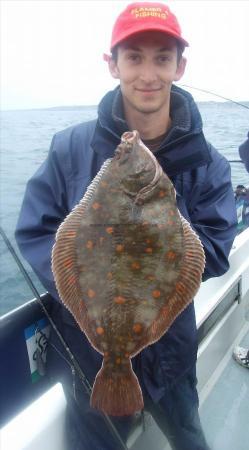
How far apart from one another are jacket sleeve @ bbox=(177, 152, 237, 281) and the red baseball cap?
25.4 inches

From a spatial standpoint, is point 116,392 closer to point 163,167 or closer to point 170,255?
→ point 170,255

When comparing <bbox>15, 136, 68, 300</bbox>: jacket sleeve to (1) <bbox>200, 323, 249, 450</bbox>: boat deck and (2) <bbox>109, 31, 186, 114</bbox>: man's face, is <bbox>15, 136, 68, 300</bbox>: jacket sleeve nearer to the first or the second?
(2) <bbox>109, 31, 186, 114</bbox>: man's face

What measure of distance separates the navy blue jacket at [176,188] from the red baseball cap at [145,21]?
0.98 feet

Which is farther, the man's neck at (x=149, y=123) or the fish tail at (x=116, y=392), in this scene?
the man's neck at (x=149, y=123)

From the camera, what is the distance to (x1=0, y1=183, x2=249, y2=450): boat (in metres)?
2.23

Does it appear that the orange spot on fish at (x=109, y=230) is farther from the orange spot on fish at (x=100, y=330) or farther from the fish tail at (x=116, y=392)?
the fish tail at (x=116, y=392)

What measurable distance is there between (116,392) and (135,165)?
884 mm

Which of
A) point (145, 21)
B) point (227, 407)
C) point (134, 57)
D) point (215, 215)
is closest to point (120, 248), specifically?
point (215, 215)

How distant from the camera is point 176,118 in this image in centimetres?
221

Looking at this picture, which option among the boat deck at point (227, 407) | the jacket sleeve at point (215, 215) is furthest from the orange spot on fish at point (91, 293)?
the boat deck at point (227, 407)

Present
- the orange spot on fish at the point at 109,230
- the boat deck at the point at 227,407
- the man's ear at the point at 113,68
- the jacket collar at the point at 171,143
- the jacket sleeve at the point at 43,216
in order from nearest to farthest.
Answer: the orange spot on fish at the point at 109,230, the jacket sleeve at the point at 43,216, the jacket collar at the point at 171,143, the man's ear at the point at 113,68, the boat deck at the point at 227,407

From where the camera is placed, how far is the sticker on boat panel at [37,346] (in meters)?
2.60

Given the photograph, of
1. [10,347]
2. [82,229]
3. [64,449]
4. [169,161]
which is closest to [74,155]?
[169,161]

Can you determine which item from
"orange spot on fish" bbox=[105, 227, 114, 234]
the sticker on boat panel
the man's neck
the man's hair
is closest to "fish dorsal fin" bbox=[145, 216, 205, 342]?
"orange spot on fish" bbox=[105, 227, 114, 234]
